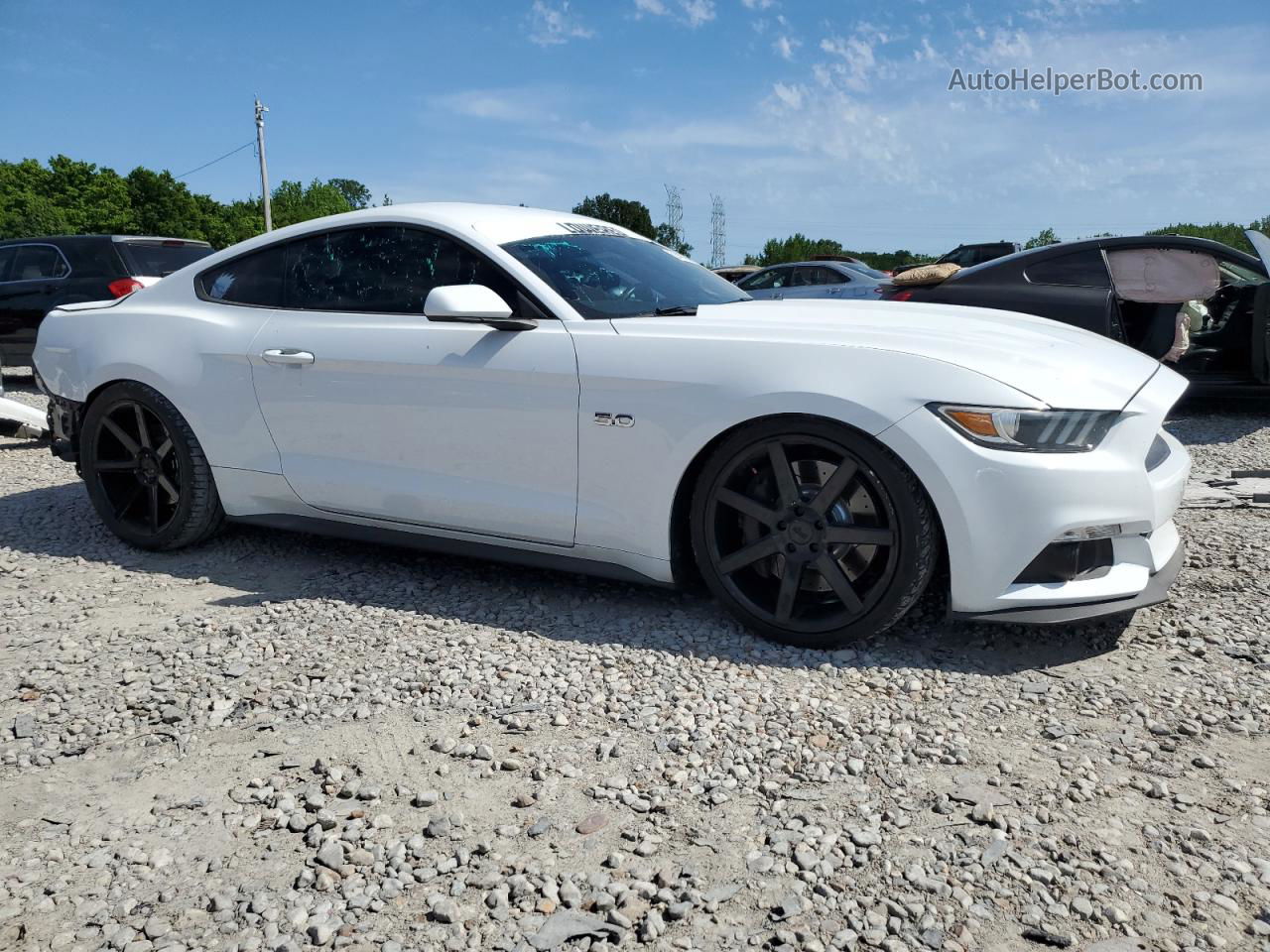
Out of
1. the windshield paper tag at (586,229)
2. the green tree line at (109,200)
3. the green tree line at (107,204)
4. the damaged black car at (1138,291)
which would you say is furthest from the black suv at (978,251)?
the green tree line at (109,200)

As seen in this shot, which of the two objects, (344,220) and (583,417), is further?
(344,220)

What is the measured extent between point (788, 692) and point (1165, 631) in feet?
4.67

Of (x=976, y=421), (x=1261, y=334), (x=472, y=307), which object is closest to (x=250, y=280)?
(x=472, y=307)

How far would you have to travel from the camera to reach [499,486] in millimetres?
3668

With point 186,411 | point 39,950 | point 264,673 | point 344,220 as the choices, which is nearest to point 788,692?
point 264,673

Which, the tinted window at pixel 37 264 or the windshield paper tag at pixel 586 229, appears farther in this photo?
the tinted window at pixel 37 264

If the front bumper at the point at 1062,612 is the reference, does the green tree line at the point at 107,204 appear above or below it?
above

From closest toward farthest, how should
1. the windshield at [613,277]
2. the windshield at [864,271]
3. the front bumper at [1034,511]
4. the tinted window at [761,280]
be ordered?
the front bumper at [1034,511], the windshield at [613,277], the windshield at [864,271], the tinted window at [761,280]

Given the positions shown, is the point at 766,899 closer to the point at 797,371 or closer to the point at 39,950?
the point at 39,950

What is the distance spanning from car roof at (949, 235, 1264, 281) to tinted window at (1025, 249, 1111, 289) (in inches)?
2.0

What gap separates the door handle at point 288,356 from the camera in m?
4.00

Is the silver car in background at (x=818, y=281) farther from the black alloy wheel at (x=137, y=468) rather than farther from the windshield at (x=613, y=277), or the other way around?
the black alloy wheel at (x=137, y=468)

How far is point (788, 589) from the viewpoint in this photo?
3291 mm

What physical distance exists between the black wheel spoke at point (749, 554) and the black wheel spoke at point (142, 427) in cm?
280
